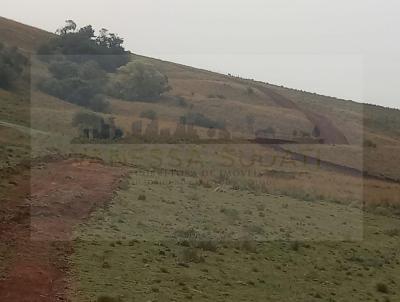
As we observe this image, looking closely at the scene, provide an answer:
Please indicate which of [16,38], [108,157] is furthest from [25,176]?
[16,38]

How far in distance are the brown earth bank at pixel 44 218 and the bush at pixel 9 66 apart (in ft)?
76.0

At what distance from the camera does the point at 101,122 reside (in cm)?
3838

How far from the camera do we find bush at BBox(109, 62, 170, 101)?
2357 inches

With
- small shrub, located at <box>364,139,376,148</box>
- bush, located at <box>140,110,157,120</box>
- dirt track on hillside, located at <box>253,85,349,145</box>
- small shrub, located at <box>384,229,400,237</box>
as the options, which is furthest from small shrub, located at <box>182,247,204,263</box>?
small shrub, located at <box>364,139,376,148</box>

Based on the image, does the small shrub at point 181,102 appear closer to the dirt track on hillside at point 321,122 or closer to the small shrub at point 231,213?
the dirt track on hillside at point 321,122

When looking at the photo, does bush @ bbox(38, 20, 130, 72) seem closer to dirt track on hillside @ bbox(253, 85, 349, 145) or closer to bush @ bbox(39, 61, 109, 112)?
bush @ bbox(39, 61, 109, 112)

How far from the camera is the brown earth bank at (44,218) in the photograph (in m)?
10.8

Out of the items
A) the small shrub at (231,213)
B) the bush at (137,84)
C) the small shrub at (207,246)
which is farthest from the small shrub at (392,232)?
the bush at (137,84)

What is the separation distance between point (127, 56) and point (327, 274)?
61.4 metres

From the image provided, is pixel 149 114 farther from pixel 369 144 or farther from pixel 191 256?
pixel 191 256

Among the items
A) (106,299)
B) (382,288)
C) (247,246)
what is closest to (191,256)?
(247,246)

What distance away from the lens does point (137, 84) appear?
201 ft

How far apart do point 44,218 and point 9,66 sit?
33.0 meters

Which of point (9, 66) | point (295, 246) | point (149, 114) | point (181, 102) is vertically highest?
point (9, 66)
